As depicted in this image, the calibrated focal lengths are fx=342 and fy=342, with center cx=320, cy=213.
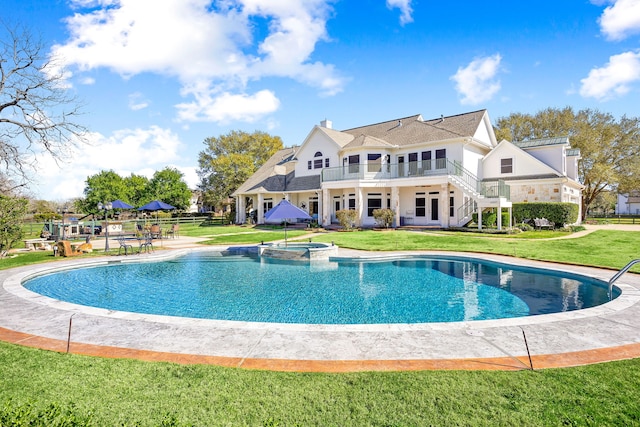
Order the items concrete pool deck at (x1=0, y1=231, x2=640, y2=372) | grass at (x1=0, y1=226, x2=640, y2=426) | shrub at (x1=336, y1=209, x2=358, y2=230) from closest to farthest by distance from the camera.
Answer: grass at (x1=0, y1=226, x2=640, y2=426) → concrete pool deck at (x1=0, y1=231, x2=640, y2=372) → shrub at (x1=336, y1=209, x2=358, y2=230)

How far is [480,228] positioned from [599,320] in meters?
17.3

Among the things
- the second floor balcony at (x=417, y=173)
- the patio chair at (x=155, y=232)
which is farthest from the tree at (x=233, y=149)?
the patio chair at (x=155, y=232)

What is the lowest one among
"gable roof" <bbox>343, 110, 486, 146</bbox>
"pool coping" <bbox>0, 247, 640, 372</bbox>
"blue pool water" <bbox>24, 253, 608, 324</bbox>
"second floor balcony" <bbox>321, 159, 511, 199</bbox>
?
"blue pool water" <bbox>24, 253, 608, 324</bbox>

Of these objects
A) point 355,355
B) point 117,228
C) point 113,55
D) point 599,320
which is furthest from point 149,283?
point 117,228

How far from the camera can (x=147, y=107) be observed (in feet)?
67.2

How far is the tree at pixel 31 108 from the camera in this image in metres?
15.5

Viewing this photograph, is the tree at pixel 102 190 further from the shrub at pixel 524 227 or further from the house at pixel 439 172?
the shrub at pixel 524 227

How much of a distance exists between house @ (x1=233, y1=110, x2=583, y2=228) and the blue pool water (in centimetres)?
1222

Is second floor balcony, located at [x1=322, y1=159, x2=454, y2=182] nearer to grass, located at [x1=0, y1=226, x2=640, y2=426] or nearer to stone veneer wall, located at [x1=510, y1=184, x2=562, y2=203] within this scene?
stone veneer wall, located at [x1=510, y1=184, x2=562, y2=203]

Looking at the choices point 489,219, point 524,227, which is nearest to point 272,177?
point 489,219

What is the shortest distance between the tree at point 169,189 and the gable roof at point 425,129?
96.5 feet

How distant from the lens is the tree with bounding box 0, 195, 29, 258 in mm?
15016

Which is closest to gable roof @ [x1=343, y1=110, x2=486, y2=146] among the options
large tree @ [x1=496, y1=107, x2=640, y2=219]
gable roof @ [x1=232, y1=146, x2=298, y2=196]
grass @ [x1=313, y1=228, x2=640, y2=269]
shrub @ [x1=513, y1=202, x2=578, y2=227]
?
shrub @ [x1=513, y1=202, x2=578, y2=227]

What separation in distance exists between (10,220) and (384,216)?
2144 cm
